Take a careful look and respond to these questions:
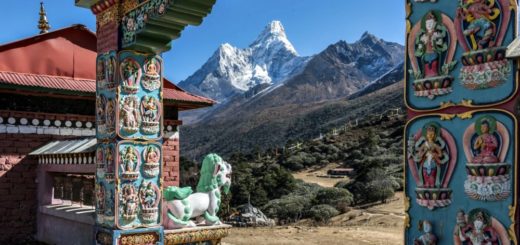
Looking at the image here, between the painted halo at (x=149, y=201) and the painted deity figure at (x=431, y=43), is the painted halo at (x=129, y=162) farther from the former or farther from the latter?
the painted deity figure at (x=431, y=43)

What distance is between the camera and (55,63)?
10.2 m

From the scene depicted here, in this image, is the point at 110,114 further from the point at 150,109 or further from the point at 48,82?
the point at 48,82

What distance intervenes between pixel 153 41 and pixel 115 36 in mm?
581

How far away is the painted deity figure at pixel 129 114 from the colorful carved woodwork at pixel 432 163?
4.45 meters

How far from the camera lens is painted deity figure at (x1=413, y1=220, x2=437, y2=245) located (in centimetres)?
354

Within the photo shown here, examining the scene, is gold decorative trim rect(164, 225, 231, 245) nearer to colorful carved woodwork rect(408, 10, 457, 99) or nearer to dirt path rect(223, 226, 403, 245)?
dirt path rect(223, 226, 403, 245)

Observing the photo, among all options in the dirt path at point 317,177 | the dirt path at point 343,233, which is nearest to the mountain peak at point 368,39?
the dirt path at point 317,177

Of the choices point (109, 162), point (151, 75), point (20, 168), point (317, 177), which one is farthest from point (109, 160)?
point (317, 177)

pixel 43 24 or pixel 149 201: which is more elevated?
pixel 43 24

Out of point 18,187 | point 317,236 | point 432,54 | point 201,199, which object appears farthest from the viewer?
point 317,236

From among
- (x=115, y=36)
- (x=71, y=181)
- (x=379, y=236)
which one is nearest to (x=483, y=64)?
(x=115, y=36)

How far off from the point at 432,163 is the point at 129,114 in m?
4.67

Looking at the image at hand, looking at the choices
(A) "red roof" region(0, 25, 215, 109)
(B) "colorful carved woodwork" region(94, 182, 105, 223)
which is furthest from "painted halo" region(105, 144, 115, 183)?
(A) "red roof" region(0, 25, 215, 109)

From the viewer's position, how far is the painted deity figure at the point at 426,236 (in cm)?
354
